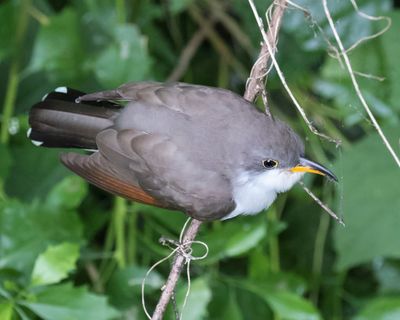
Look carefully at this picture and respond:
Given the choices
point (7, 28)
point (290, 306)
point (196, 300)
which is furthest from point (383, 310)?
point (7, 28)

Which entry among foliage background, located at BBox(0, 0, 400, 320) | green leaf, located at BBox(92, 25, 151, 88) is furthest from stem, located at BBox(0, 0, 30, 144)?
green leaf, located at BBox(92, 25, 151, 88)

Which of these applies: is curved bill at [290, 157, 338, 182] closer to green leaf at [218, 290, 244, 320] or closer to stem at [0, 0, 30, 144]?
green leaf at [218, 290, 244, 320]

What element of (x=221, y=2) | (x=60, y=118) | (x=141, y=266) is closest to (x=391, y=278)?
(x=141, y=266)

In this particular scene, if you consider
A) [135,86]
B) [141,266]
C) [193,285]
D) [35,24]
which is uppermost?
[135,86]

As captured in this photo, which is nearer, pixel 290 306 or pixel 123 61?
pixel 290 306

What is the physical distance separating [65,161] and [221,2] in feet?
5.24

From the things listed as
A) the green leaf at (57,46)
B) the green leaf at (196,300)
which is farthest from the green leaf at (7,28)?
the green leaf at (196,300)

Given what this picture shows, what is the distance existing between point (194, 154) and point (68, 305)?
0.64 m

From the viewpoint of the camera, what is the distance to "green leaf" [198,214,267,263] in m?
3.07

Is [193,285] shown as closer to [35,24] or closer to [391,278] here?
[391,278]

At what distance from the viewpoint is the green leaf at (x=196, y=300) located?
2.89 m

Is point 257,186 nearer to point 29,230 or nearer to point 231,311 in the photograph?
point 231,311

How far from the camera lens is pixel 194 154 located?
2564 millimetres

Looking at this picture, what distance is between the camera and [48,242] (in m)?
3.09
